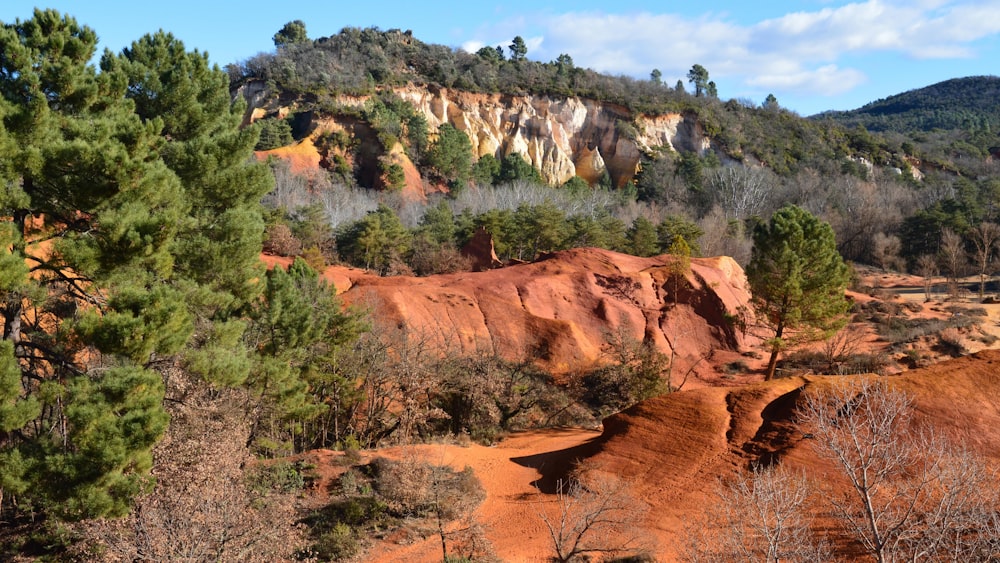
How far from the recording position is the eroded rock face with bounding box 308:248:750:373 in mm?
33344

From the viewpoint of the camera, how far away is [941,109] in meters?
166

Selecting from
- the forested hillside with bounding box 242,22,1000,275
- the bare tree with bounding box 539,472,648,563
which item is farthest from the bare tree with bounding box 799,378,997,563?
the forested hillside with bounding box 242,22,1000,275

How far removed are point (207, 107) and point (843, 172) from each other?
8652 cm

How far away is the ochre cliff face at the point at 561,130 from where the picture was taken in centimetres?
8850

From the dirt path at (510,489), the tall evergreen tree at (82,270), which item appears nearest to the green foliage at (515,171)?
the dirt path at (510,489)

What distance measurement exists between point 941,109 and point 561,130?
12801cm

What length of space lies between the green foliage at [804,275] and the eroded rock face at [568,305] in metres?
3.27

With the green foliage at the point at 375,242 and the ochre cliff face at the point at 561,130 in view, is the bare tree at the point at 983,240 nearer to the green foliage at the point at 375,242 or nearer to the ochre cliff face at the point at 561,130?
the ochre cliff face at the point at 561,130

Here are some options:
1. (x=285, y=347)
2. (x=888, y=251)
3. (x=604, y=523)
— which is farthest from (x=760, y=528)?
(x=888, y=251)

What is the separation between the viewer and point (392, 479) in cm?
1588

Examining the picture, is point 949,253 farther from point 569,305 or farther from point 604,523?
point 604,523

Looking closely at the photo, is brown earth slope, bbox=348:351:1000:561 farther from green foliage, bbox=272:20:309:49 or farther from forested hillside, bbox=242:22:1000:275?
green foliage, bbox=272:20:309:49

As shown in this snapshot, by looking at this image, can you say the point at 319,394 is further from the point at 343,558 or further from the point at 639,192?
the point at 639,192

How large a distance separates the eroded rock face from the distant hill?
124m
